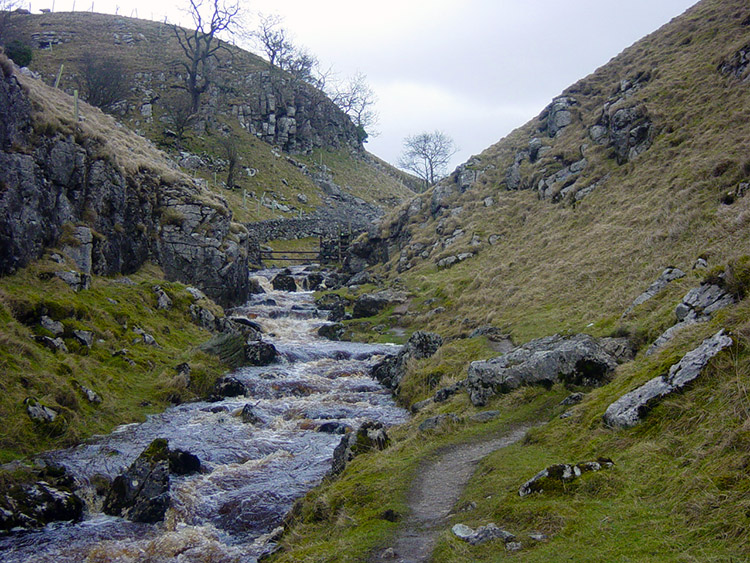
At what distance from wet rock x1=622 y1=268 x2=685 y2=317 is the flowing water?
8.38m

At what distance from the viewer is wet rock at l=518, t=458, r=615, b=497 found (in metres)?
7.15

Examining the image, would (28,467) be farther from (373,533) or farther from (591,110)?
(591,110)

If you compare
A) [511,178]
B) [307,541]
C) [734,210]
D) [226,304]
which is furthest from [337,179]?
[307,541]

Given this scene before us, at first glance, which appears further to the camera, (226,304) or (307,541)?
(226,304)

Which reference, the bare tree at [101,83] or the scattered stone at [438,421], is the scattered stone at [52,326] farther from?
the bare tree at [101,83]

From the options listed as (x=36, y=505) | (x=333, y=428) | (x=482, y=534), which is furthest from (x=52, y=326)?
(x=482, y=534)

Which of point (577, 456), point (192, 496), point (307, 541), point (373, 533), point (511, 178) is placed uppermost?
point (511, 178)

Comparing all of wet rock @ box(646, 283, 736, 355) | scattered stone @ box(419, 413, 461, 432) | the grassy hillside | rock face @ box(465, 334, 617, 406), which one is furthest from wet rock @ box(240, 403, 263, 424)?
wet rock @ box(646, 283, 736, 355)

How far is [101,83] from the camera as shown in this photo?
65.6 meters

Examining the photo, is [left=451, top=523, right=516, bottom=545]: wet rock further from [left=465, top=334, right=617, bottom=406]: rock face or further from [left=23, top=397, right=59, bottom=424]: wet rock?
[left=23, top=397, right=59, bottom=424]: wet rock

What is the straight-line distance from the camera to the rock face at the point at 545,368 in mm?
12266

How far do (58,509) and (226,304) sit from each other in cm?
2305

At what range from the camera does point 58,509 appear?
35.1 feet

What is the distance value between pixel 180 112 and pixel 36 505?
70619mm
